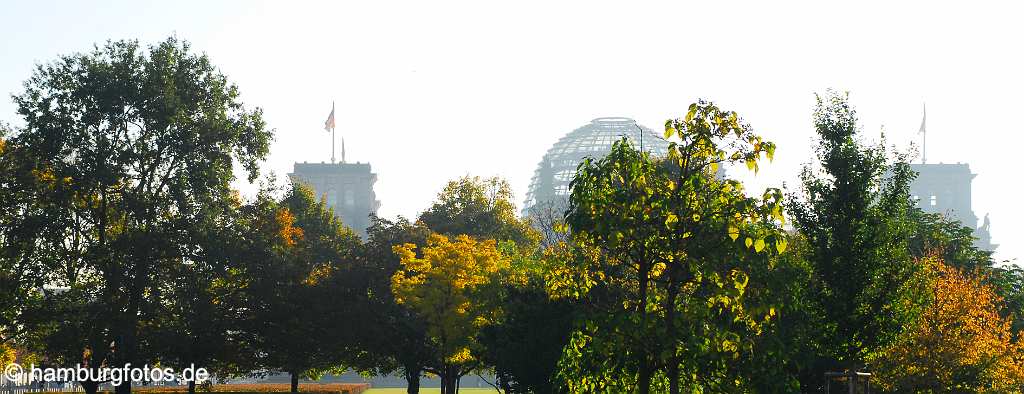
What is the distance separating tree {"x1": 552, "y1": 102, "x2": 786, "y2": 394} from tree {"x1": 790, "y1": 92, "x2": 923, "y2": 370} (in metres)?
12.8

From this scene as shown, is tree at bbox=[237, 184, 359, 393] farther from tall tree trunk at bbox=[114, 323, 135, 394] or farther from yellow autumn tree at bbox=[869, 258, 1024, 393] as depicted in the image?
yellow autumn tree at bbox=[869, 258, 1024, 393]

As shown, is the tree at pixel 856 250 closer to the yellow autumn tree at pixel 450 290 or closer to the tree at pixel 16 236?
the yellow autumn tree at pixel 450 290

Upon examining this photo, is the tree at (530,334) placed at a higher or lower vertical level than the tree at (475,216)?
lower

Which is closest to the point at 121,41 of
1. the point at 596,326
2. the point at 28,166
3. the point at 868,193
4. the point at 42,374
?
the point at 28,166

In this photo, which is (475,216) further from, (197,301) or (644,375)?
(644,375)

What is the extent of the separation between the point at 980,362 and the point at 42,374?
135 feet

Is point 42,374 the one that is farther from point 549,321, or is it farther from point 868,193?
point 868,193

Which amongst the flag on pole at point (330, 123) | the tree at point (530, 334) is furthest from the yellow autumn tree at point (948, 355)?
the flag on pole at point (330, 123)

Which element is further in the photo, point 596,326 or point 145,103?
point 145,103

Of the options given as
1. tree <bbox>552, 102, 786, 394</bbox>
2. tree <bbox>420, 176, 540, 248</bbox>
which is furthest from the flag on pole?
tree <bbox>552, 102, 786, 394</bbox>

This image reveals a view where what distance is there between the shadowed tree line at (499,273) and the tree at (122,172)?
0.37 feet

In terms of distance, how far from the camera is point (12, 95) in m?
53.6

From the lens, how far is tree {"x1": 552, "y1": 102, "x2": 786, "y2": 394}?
19.9 meters

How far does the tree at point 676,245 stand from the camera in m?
19.9
